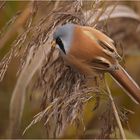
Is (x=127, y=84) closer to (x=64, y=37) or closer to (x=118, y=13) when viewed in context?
(x=64, y=37)

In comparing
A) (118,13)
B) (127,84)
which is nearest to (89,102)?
(118,13)

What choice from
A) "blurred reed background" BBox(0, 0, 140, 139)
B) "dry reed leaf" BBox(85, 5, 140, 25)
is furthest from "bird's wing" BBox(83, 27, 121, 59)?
"blurred reed background" BBox(0, 0, 140, 139)

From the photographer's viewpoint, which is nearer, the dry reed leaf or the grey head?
the grey head

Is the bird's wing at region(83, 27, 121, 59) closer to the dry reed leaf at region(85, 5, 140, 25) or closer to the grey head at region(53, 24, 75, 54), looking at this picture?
the grey head at region(53, 24, 75, 54)

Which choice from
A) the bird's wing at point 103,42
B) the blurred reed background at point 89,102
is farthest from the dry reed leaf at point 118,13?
the bird's wing at point 103,42

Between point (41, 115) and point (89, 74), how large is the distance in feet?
0.40

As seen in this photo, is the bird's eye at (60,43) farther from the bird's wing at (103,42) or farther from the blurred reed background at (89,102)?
the blurred reed background at (89,102)

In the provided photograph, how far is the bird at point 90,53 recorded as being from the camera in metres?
0.78

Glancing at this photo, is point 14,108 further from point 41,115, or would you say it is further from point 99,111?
point 41,115

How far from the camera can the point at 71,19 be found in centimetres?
88

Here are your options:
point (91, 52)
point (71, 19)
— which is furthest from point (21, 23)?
point (91, 52)

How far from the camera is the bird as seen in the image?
0.78 m

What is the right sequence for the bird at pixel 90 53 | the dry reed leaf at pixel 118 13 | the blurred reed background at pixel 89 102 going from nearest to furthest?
the bird at pixel 90 53
the dry reed leaf at pixel 118 13
the blurred reed background at pixel 89 102

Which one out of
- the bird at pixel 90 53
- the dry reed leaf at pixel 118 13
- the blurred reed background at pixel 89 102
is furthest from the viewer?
the blurred reed background at pixel 89 102
